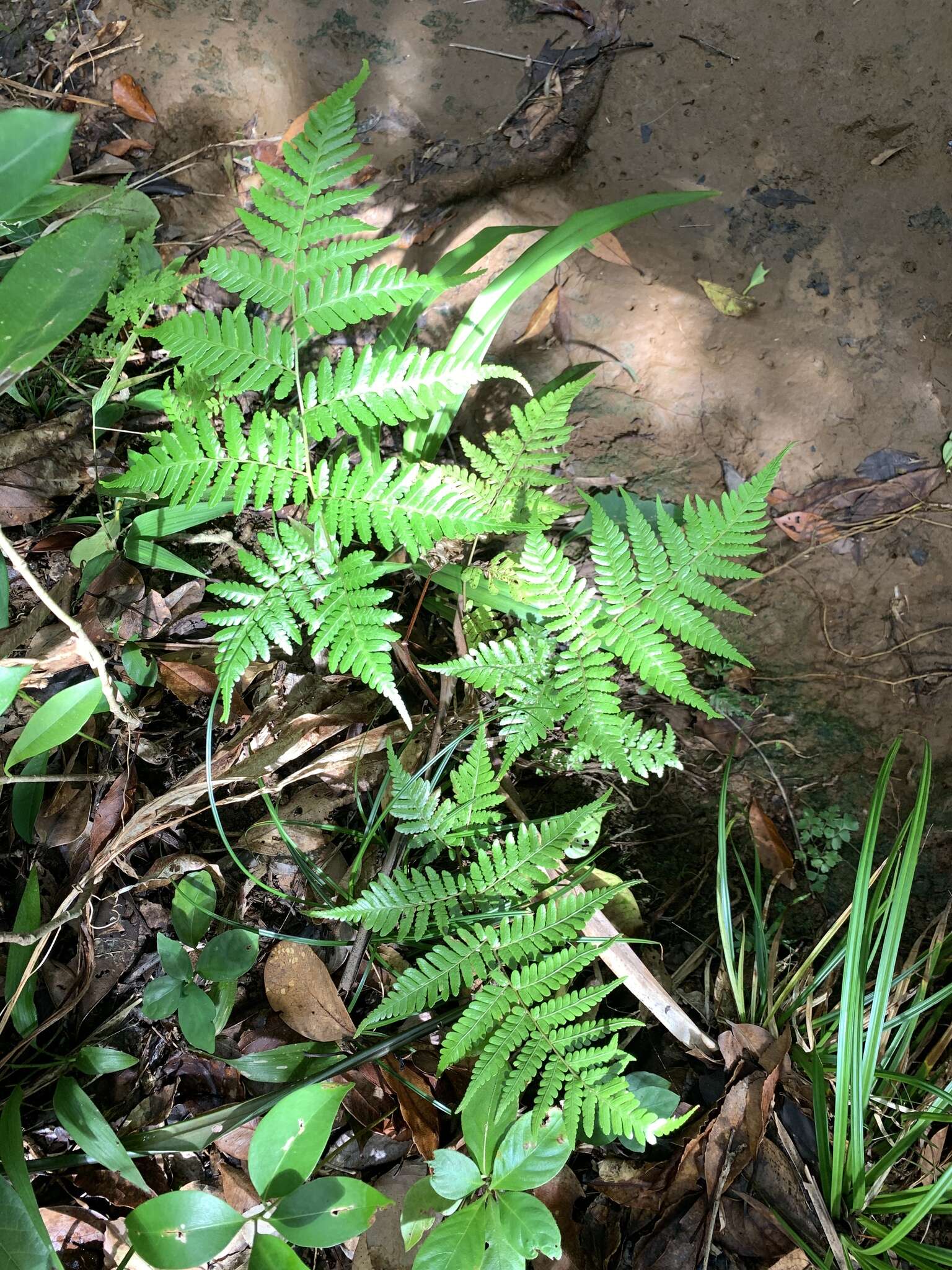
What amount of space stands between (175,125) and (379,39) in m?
0.92

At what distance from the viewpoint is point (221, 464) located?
6.02 feet

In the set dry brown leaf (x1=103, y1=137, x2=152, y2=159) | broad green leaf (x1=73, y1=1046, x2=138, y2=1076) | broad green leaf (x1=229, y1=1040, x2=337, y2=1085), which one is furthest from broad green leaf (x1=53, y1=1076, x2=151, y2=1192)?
dry brown leaf (x1=103, y1=137, x2=152, y2=159)

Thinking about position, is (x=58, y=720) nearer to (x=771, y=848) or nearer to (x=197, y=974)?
(x=197, y=974)

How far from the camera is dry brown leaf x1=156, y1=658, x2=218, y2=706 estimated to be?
6.86ft

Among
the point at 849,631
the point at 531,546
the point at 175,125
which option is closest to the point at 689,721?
the point at 849,631

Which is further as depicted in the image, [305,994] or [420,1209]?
[305,994]

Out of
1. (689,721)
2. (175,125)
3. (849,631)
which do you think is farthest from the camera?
(175,125)

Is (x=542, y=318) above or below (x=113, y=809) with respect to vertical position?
above

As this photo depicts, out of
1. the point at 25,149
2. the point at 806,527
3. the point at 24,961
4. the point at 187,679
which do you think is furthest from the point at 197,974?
the point at 806,527

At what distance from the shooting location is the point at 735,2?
127 inches

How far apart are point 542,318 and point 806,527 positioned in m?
1.19

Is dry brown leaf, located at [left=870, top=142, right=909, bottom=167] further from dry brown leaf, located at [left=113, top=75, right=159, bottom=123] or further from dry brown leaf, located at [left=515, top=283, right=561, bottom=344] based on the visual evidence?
dry brown leaf, located at [left=113, top=75, right=159, bottom=123]

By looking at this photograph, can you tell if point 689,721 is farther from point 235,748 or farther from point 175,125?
point 175,125

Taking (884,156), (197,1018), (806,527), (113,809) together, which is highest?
(884,156)
